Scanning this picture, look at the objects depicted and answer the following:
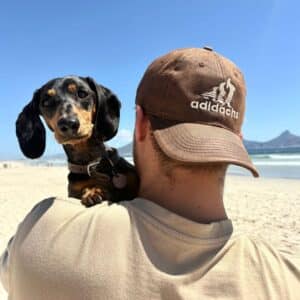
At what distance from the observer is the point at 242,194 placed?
509 inches

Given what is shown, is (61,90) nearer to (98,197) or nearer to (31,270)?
(98,197)

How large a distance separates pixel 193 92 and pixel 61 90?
1.60 metres

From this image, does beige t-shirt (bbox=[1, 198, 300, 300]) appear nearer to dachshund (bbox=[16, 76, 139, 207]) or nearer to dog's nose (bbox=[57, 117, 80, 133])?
dachshund (bbox=[16, 76, 139, 207])

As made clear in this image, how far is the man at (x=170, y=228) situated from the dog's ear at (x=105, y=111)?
1.27m

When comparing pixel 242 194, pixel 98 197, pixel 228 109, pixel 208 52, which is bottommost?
pixel 242 194

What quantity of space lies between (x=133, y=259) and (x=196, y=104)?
0.48 meters

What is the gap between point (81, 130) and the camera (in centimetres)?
237

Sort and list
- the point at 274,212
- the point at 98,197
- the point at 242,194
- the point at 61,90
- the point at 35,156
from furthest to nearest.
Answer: the point at 242,194 → the point at 274,212 → the point at 61,90 → the point at 35,156 → the point at 98,197

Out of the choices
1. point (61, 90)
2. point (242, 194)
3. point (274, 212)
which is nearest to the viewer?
point (61, 90)

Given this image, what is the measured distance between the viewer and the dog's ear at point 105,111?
2557mm

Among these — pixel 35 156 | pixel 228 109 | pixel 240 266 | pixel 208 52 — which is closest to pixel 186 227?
pixel 240 266

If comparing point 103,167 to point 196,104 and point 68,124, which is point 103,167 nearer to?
point 68,124

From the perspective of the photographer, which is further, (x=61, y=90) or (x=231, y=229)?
(x=61, y=90)

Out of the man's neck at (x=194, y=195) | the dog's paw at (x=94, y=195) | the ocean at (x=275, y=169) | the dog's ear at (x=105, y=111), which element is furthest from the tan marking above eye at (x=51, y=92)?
the ocean at (x=275, y=169)
